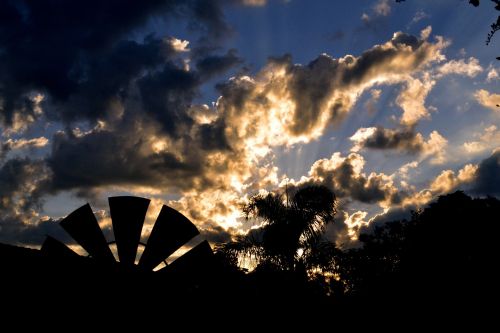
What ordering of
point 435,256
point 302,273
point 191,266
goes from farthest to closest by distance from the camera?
point 435,256 → point 302,273 → point 191,266

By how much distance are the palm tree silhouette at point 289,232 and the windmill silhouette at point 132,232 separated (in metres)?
5.54

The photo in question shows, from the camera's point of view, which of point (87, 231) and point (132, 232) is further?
point (132, 232)

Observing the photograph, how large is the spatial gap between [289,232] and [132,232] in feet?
22.8

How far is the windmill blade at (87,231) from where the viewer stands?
808cm

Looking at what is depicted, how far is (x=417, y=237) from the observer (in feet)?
74.1

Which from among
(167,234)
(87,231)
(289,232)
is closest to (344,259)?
(289,232)

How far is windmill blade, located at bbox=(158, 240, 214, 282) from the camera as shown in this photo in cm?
757

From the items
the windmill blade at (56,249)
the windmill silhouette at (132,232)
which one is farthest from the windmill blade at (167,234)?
the windmill blade at (56,249)

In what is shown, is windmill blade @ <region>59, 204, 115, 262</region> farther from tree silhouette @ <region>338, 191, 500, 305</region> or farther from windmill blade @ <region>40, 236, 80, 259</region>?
tree silhouette @ <region>338, 191, 500, 305</region>

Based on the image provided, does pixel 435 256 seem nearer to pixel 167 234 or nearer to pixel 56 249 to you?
pixel 167 234

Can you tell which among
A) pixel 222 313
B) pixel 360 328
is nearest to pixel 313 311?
pixel 360 328

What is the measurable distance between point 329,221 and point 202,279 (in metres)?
8.07

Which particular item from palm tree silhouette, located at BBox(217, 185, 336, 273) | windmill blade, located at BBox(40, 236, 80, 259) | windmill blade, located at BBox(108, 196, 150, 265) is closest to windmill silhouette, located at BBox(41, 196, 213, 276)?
windmill blade, located at BBox(108, 196, 150, 265)

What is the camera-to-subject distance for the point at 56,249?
23.6 feet
